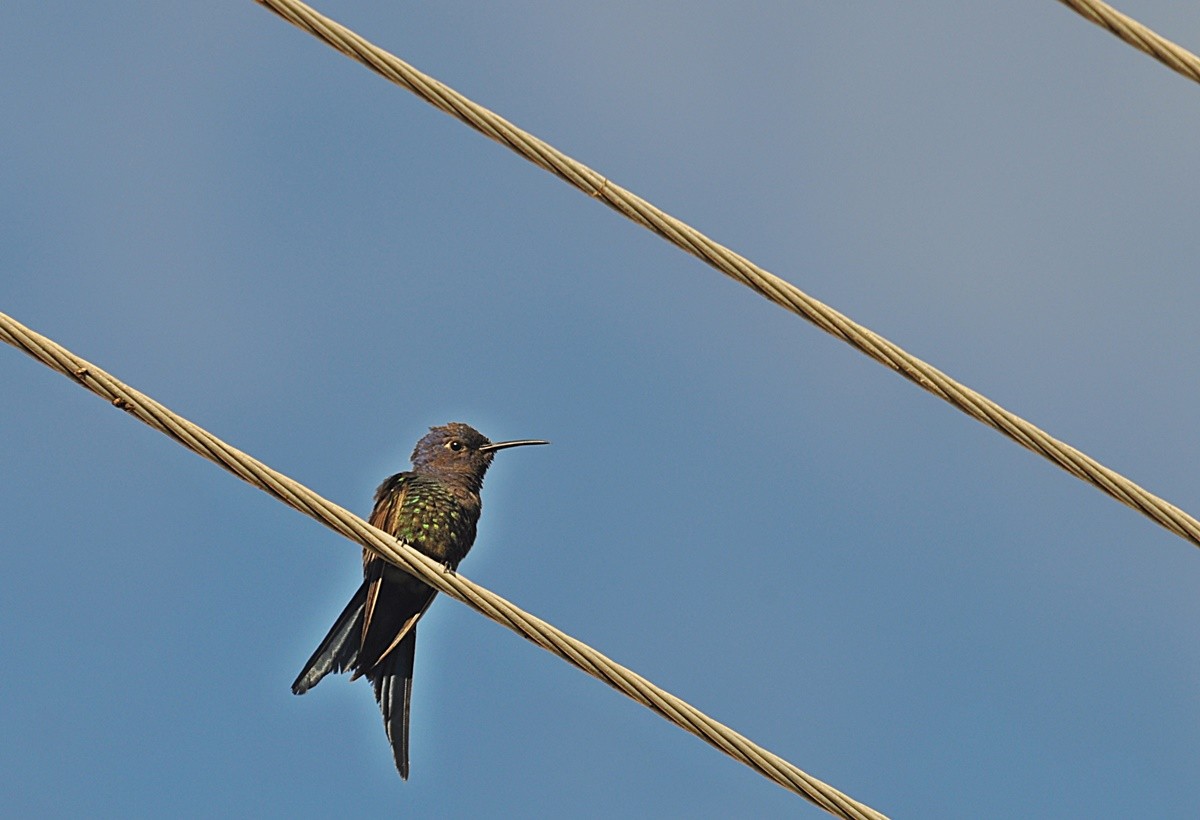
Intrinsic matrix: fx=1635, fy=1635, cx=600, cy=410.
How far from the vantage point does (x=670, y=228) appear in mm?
3904

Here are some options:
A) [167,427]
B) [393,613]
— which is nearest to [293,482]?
[167,427]

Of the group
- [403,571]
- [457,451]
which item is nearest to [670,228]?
[403,571]

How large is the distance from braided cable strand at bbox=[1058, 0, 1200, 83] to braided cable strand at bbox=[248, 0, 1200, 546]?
86 cm

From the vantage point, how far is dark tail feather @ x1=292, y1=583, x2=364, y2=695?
6262 mm

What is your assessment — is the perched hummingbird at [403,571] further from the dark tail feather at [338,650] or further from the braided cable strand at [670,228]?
the braided cable strand at [670,228]

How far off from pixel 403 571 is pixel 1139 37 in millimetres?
3487

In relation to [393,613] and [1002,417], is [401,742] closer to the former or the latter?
[393,613]

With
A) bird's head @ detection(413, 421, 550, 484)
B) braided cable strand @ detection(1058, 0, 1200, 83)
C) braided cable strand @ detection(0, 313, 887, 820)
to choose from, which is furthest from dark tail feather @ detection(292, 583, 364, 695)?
braided cable strand @ detection(1058, 0, 1200, 83)

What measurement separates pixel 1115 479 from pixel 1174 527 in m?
0.18

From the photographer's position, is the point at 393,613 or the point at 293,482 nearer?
the point at 293,482

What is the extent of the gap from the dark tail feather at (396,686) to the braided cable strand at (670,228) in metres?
2.98

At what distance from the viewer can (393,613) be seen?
23.0 ft

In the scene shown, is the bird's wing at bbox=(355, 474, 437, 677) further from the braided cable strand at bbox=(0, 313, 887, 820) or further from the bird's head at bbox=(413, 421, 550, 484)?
the braided cable strand at bbox=(0, 313, 887, 820)

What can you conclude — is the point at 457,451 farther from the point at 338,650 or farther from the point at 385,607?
the point at 338,650
